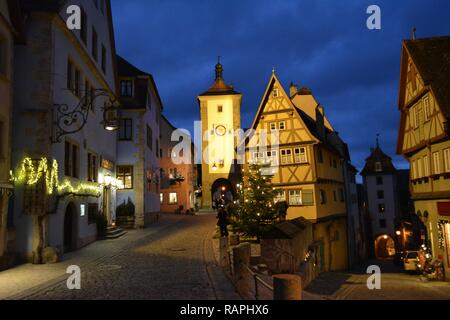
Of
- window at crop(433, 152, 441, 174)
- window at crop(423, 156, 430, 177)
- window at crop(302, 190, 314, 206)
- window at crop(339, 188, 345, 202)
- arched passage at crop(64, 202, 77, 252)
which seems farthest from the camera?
window at crop(339, 188, 345, 202)

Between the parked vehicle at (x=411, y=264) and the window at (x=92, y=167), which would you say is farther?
the parked vehicle at (x=411, y=264)

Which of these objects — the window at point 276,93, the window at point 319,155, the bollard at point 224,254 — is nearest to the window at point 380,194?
the window at point 319,155

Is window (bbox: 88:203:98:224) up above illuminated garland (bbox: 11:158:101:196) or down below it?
below

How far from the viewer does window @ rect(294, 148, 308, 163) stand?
1077 inches

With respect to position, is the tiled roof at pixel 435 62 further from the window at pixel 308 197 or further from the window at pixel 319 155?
the window at pixel 308 197

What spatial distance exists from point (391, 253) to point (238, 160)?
26556mm

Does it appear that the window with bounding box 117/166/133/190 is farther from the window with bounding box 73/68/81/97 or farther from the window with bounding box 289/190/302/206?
the window with bounding box 289/190/302/206

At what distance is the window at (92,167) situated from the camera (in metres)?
20.7

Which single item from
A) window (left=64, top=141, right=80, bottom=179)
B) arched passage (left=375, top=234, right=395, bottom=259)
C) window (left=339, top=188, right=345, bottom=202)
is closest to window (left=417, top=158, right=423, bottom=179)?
window (left=339, top=188, right=345, bottom=202)

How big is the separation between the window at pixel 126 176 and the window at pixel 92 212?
22.9 feet

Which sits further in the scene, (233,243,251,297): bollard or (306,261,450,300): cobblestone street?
(306,261,450,300): cobblestone street

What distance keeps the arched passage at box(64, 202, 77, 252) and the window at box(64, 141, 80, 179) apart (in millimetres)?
1414

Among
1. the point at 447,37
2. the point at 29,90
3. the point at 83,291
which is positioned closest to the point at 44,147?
the point at 29,90

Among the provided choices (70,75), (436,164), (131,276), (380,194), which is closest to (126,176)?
(70,75)
